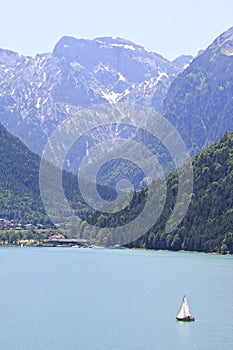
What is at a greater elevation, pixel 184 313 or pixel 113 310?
pixel 184 313

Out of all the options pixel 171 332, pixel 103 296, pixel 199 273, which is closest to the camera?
pixel 171 332

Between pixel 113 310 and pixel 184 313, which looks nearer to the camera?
pixel 184 313

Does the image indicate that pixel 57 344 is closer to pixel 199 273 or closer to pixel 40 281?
pixel 40 281

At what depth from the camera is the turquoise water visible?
102 m

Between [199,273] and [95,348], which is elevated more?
[199,273]

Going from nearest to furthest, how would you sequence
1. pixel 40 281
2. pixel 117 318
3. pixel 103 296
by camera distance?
pixel 117 318
pixel 103 296
pixel 40 281

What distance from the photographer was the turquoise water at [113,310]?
335ft

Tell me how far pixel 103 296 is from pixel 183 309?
2845 cm

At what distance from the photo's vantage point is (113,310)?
125m

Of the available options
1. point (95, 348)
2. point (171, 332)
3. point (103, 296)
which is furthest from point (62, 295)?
point (95, 348)

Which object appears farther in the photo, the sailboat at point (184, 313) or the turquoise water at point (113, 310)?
the sailboat at point (184, 313)

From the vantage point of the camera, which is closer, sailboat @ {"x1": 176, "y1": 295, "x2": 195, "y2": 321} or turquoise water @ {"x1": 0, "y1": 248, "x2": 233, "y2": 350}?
turquoise water @ {"x1": 0, "y1": 248, "x2": 233, "y2": 350}

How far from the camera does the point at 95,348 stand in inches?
3851

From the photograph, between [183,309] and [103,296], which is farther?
[103,296]
